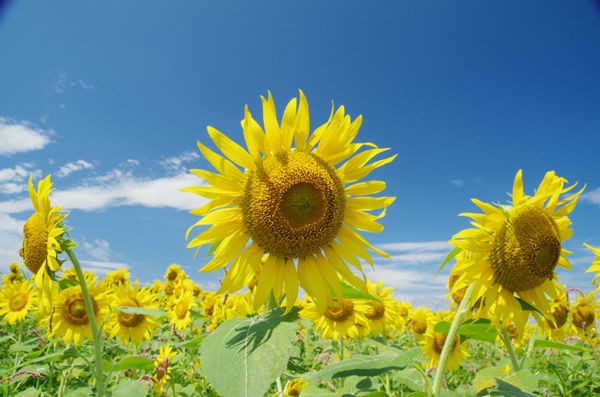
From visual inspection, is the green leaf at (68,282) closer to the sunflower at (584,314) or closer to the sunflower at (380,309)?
the sunflower at (380,309)

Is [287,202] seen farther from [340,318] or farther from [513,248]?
[340,318]

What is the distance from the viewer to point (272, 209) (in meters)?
2.83

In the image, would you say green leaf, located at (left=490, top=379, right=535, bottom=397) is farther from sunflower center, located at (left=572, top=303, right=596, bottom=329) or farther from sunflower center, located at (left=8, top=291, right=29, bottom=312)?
sunflower center, located at (left=8, top=291, right=29, bottom=312)

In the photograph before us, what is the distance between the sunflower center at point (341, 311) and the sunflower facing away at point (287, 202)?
375 cm

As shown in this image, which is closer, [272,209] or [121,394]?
[272,209]

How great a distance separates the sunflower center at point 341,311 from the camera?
6605 millimetres

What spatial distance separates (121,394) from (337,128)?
8.87 feet

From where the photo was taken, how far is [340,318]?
6766 millimetres

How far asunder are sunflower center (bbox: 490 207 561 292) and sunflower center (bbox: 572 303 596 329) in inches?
235

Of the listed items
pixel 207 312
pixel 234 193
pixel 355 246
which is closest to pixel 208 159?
pixel 234 193

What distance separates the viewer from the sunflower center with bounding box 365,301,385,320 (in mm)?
7609

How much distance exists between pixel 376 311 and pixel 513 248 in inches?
191

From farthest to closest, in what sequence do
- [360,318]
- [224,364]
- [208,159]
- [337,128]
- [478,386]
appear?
[360,318] → [478,386] → [337,128] → [208,159] → [224,364]

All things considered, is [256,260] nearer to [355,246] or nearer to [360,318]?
[355,246]
